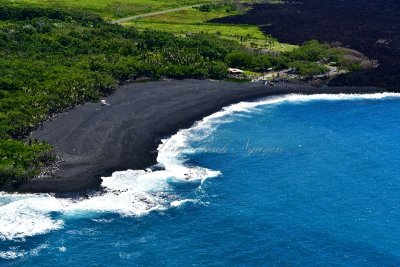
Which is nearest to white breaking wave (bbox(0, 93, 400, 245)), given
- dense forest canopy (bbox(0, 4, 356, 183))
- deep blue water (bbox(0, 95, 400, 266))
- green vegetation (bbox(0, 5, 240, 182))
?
deep blue water (bbox(0, 95, 400, 266))

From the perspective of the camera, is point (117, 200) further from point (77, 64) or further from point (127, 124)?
point (77, 64)

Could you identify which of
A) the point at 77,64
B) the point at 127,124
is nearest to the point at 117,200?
the point at 127,124

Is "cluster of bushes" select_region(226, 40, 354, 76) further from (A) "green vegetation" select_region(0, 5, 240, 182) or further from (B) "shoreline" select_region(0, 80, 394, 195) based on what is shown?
(B) "shoreline" select_region(0, 80, 394, 195)

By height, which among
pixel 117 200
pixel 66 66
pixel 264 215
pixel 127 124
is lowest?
pixel 264 215

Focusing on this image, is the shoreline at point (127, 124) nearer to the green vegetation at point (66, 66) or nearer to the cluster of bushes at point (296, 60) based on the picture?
the green vegetation at point (66, 66)

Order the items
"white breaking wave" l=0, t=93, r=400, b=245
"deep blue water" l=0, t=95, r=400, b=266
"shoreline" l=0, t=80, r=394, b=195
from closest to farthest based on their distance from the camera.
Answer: "deep blue water" l=0, t=95, r=400, b=266 → "white breaking wave" l=0, t=93, r=400, b=245 → "shoreline" l=0, t=80, r=394, b=195

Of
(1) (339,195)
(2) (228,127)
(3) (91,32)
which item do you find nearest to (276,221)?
(1) (339,195)

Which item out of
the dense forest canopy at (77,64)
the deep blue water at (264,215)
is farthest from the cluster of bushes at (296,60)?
the deep blue water at (264,215)
